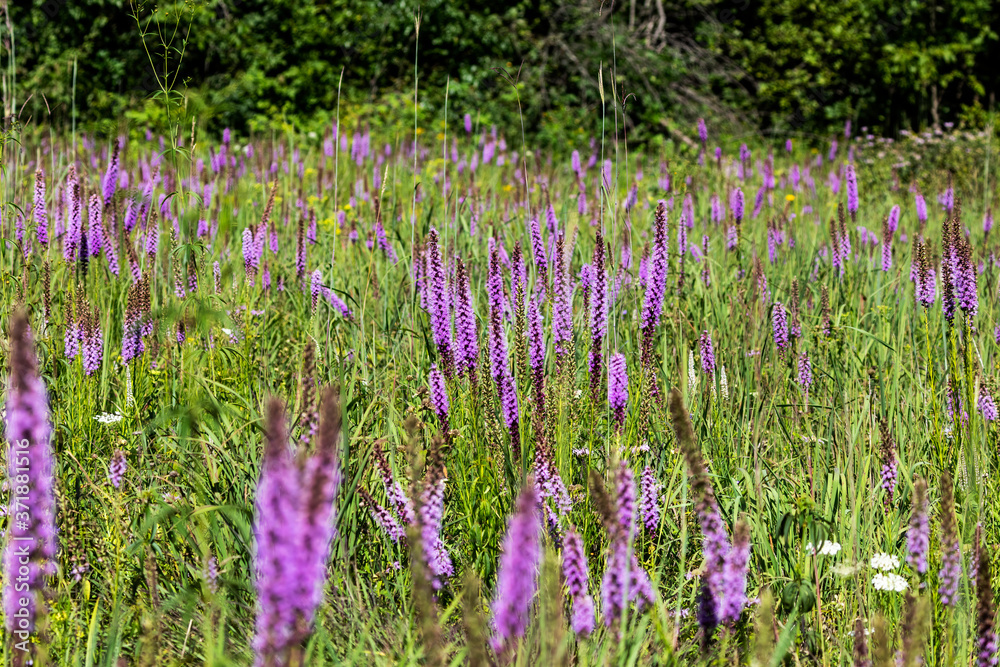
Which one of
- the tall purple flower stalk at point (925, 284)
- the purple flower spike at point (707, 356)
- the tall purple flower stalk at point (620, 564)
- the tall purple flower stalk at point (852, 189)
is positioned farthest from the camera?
the tall purple flower stalk at point (852, 189)

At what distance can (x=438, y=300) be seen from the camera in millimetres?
2027

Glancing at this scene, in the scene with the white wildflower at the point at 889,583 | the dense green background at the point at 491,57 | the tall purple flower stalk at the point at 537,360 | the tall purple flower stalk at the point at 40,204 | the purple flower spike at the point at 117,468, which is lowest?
the white wildflower at the point at 889,583

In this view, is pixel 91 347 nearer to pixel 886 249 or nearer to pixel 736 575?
pixel 736 575

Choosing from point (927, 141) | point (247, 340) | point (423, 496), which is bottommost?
point (247, 340)

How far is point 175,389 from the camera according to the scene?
2332mm

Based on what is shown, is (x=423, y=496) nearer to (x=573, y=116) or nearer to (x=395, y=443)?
(x=395, y=443)

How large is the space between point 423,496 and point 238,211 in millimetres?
4118

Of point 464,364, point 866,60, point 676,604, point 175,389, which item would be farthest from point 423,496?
point 866,60

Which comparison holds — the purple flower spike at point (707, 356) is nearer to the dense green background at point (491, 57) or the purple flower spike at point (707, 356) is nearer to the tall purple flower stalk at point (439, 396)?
the tall purple flower stalk at point (439, 396)

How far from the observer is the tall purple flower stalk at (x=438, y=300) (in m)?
1.99

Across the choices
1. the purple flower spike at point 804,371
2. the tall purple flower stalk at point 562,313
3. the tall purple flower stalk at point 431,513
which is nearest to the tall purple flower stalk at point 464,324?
the tall purple flower stalk at point 562,313

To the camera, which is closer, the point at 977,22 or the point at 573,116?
the point at 573,116

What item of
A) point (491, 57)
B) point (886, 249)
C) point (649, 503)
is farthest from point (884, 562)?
point (491, 57)

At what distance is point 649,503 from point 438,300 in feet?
2.18
